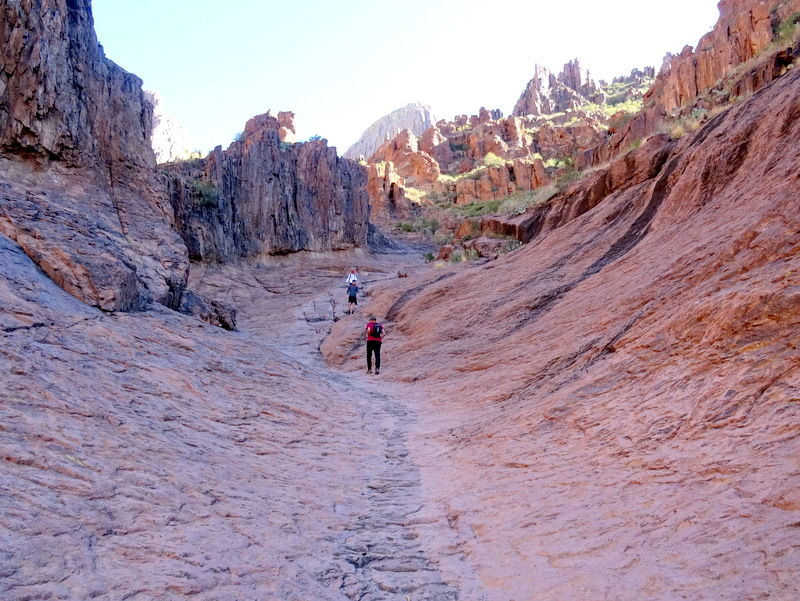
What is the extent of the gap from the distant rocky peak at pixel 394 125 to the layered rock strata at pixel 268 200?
94.3 meters

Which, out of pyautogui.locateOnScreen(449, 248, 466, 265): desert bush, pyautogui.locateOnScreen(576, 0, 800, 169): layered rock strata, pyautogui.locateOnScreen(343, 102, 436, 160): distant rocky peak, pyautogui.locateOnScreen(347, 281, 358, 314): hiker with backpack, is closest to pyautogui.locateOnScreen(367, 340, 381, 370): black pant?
pyautogui.locateOnScreen(347, 281, 358, 314): hiker with backpack

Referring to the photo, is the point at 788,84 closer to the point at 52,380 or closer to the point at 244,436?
the point at 244,436

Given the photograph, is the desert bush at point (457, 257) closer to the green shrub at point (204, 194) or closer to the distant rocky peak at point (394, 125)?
the green shrub at point (204, 194)

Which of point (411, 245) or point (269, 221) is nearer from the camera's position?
point (269, 221)

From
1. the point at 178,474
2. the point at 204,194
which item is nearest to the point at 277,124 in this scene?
the point at 204,194

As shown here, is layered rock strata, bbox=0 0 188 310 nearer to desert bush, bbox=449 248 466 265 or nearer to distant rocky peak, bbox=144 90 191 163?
desert bush, bbox=449 248 466 265

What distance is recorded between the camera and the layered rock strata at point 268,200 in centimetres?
2942

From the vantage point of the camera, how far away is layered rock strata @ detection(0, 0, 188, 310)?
10.7m

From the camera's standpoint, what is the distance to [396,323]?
16.8 m

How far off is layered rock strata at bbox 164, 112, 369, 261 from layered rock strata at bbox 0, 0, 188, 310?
12.0m

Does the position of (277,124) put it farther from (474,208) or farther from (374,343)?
(374,343)

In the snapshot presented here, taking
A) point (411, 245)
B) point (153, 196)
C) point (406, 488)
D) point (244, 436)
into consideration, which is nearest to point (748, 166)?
point (406, 488)

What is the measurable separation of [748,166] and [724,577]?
8780 millimetres

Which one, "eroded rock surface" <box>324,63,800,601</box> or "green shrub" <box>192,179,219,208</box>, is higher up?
"green shrub" <box>192,179,219,208</box>
